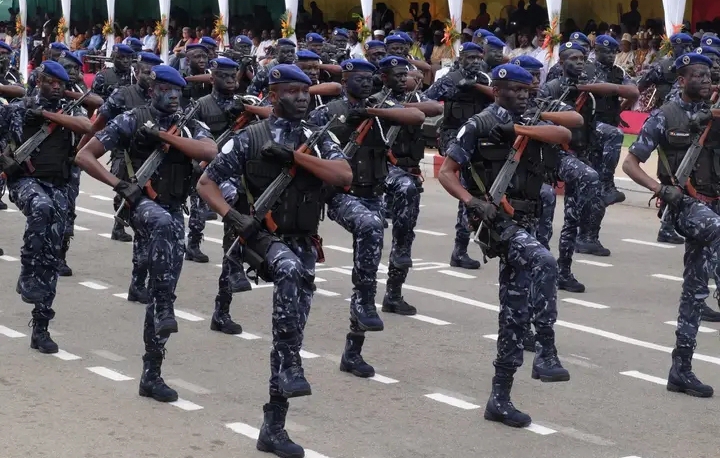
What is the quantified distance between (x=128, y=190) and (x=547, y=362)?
306cm

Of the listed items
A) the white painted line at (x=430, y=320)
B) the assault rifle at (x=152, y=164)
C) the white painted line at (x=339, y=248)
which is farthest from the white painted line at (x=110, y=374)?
the white painted line at (x=339, y=248)

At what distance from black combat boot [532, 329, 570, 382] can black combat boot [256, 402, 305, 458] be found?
2224 millimetres

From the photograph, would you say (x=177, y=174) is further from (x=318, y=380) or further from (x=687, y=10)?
(x=687, y=10)

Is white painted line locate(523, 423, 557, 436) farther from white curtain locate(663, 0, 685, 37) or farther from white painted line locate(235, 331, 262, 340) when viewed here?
white curtain locate(663, 0, 685, 37)

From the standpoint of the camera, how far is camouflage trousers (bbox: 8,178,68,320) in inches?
395

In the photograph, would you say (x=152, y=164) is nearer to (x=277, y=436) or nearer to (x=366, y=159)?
(x=366, y=159)

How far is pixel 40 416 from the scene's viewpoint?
27.1ft

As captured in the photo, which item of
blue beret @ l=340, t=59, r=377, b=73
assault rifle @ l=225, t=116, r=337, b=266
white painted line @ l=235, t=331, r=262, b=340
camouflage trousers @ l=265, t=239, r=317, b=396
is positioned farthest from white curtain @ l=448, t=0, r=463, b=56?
camouflage trousers @ l=265, t=239, r=317, b=396

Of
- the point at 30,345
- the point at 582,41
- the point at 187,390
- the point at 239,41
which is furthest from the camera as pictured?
the point at 239,41

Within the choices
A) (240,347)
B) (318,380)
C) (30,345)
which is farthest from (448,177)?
(30,345)

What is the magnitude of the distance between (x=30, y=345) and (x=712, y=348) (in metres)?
5.27

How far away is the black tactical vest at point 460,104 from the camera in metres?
13.7

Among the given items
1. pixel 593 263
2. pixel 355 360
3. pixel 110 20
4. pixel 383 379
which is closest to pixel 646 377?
pixel 383 379

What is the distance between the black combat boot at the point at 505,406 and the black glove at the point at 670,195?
1778mm
